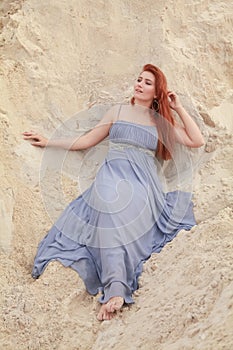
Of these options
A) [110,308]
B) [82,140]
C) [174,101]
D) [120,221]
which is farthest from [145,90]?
[110,308]

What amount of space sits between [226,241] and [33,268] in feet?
3.21

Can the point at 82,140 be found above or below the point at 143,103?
below

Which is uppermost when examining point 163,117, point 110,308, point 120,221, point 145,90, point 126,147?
point 145,90

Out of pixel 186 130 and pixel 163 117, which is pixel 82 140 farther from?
pixel 186 130

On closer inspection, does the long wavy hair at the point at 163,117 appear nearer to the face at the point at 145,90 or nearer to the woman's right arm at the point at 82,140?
the face at the point at 145,90

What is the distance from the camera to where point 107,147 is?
3.45m

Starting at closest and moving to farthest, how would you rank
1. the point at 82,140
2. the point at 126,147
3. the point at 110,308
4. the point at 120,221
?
the point at 110,308 → the point at 120,221 → the point at 126,147 → the point at 82,140

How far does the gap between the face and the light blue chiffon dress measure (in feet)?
0.49

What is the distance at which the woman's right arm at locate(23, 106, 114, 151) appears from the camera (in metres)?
3.39

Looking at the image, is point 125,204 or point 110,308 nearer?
point 110,308

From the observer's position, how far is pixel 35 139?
342cm

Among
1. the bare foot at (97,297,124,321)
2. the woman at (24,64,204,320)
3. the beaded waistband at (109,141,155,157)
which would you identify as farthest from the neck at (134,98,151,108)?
the bare foot at (97,297,124,321)

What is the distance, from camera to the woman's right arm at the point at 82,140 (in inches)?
133

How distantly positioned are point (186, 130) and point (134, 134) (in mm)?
306
